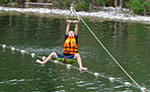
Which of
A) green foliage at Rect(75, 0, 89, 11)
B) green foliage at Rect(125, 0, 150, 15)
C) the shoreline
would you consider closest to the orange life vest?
the shoreline

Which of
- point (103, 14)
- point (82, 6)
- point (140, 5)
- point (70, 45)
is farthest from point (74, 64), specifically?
point (82, 6)

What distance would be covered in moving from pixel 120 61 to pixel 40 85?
6317mm

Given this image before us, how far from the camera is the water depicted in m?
15.6

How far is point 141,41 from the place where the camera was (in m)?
27.9

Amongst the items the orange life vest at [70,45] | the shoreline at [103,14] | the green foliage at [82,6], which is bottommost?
the shoreline at [103,14]

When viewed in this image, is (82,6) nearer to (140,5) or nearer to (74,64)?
(140,5)

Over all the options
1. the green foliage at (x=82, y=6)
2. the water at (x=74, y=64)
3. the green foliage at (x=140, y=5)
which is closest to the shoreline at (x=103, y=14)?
the green foliage at (x=140, y=5)

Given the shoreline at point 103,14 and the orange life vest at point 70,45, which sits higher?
the orange life vest at point 70,45

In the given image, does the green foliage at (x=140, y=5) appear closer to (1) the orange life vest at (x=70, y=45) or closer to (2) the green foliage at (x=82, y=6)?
(2) the green foliage at (x=82, y=6)

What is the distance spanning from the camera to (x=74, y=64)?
64.3 feet

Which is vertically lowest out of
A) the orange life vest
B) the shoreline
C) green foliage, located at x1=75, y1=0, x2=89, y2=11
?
the shoreline

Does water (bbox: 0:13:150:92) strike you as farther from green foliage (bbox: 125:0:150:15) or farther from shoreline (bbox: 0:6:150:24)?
green foliage (bbox: 125:0:150:15)

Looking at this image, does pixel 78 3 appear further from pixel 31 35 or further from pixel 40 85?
pixel 40 85

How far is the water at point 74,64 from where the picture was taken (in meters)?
15.6
